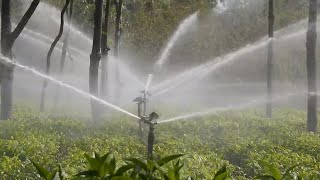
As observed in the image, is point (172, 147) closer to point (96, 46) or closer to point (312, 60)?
point (96, 46)

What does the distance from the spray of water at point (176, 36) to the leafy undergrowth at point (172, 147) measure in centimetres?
2215

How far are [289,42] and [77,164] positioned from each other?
40082 mm

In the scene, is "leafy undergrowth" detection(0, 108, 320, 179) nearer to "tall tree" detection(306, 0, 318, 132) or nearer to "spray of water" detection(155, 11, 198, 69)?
"tall tree" detection(306, 0, 318, 132)

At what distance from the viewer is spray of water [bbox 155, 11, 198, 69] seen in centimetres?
3869

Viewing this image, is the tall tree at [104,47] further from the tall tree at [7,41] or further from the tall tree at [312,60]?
the tall tree at [312,60]

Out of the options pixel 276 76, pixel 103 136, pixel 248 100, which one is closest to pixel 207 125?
pixel 103 136

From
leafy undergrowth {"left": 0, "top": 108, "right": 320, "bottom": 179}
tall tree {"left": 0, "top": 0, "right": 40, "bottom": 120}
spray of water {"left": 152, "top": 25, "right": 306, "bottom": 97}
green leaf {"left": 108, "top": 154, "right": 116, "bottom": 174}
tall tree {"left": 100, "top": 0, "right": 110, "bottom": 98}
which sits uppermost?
spray of water {"left": 152, "top": 25, "right": 306, "bottom": 97}

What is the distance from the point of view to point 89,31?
41188 millimetres

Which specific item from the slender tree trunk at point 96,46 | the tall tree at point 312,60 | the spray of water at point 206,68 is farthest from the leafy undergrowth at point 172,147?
the spray of water at point 206,68

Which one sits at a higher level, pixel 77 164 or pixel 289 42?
pixel 289 42

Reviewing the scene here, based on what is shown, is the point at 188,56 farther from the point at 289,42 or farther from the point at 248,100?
the point at 289,42

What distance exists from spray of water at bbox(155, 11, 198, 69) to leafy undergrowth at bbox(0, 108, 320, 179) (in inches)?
872

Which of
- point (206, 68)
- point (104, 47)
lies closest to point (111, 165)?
point (104, 47)

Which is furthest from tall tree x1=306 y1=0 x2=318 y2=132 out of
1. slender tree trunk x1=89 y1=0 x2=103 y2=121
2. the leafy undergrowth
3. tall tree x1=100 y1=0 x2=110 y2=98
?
tall tree x1=100 y1=0 x2=110 y2=98
